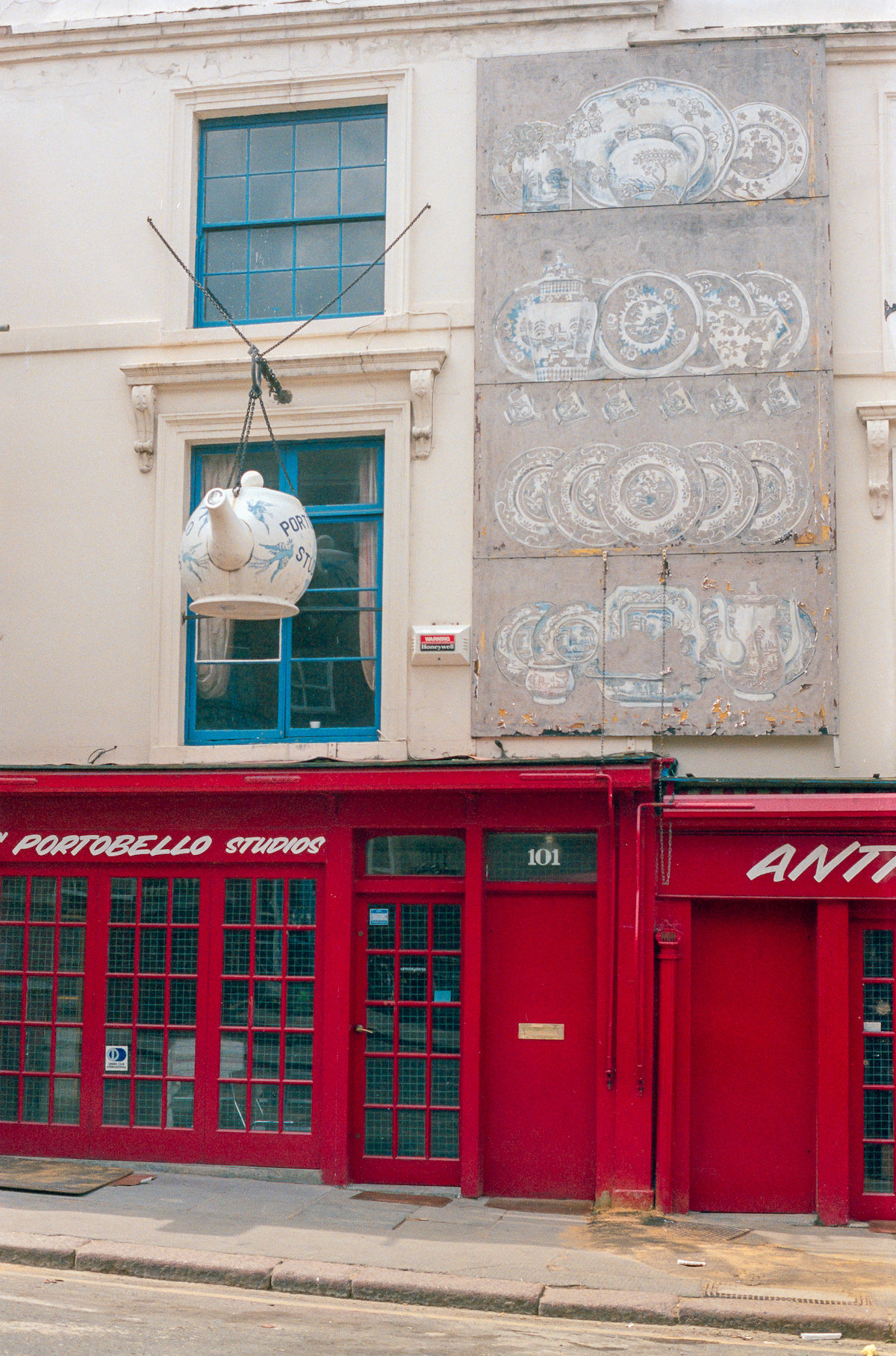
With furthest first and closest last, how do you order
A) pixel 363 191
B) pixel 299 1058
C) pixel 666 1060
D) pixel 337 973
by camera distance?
pixel 363 191, pixel 299 1058, pixel 337 973, pixel 666 1060

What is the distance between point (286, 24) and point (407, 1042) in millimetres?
8271

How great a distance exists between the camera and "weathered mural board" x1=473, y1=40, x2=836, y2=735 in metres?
10.1

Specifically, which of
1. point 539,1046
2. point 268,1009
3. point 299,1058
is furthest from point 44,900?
point 539,1046

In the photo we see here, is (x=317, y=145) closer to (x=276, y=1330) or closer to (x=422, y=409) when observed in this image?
(x=422, y=409)

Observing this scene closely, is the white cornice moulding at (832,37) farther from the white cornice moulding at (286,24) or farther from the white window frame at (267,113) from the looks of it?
the white window frame at (267,113)

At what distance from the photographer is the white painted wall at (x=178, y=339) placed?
1039 centimetres

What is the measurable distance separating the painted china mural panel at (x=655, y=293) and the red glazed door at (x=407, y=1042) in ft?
14.2

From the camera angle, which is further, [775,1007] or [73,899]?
[73,899]

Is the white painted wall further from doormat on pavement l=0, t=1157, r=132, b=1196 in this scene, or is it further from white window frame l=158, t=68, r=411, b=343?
doormat on pavement l=0, t=1157, r=132, b=1196

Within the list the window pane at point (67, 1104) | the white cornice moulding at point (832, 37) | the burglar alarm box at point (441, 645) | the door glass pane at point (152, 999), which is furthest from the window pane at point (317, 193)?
the window pane at point (67, 1104)

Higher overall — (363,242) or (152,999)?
(363,242)

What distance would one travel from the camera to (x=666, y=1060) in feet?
32.0

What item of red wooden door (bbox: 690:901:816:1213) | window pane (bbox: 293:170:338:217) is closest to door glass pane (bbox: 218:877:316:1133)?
red wooden door (bbox: 690:901:816:1213)

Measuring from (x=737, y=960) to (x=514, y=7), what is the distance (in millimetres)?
7676
